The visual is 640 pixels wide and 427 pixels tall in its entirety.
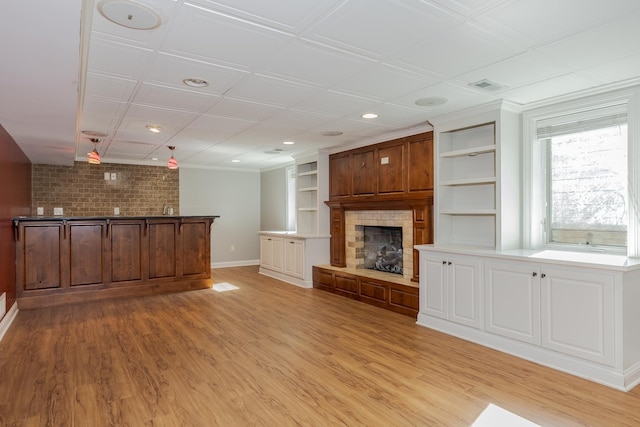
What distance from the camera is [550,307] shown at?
318 centimetres

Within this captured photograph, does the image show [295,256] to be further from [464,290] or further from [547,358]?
[547,358]

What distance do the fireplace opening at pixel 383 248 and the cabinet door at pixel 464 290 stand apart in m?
1.64

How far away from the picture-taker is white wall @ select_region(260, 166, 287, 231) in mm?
8594

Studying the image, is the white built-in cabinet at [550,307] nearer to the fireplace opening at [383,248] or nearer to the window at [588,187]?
the window at [588,187]

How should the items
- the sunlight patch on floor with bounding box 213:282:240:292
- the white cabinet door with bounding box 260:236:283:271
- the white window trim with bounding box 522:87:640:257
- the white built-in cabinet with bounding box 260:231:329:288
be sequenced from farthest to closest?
the white cabinet door with bounding box 260:236:283:271 → the white built-in cabinet with bounding box 260:231:329:288 → the sunlight patch on floor with bounding box 213:282:240:292 → the white window trim with bounding box 522:87:640:257

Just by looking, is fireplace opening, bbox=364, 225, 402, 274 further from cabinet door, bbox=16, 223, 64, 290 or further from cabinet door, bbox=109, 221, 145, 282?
cabinet door, bbox=16, 223, 64, 290

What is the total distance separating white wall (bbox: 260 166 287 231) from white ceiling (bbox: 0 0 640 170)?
4.18 meters

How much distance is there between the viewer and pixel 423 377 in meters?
2.94

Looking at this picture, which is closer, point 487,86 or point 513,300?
point 487,86

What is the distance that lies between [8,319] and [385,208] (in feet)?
15.7

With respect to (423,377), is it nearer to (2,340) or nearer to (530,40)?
(530,40)

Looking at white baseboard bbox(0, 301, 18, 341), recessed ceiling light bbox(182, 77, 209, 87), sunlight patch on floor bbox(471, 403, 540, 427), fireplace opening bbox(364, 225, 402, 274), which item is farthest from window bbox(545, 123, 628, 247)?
white baseboard bbox(0, 301, 18, 341)

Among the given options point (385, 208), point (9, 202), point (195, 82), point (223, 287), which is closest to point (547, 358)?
point (385, 208)

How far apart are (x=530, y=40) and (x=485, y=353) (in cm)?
262
